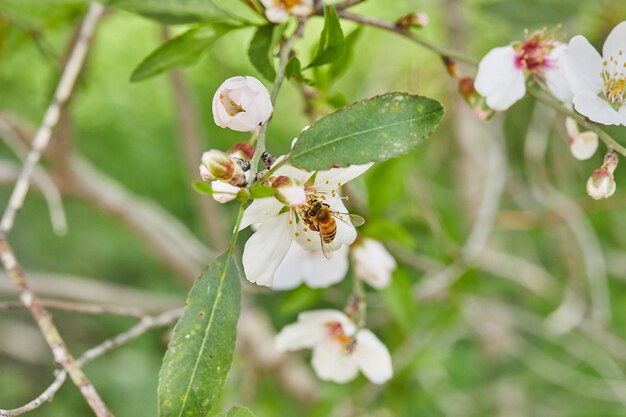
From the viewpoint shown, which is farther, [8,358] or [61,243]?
[61,243]

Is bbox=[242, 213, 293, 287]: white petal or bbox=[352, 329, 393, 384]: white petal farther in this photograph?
bbox=[352, 329, 393, 384]: white petal

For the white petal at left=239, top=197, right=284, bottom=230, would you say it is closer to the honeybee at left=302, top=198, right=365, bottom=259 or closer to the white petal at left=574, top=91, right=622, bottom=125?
the honeybee at left=302, top=198, right=365, bottom=259

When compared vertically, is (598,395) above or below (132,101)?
below

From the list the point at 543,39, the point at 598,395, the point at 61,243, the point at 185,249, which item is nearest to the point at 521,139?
the point at 598,395

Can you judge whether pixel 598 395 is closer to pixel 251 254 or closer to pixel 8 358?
pixel 251 254

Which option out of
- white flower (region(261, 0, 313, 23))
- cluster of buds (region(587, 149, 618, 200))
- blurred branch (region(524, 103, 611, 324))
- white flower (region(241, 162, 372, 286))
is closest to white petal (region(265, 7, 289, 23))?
white flower (region(261, 0, 313, 23))
